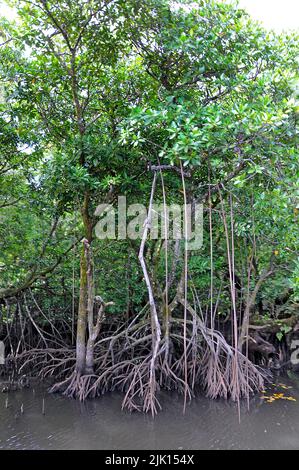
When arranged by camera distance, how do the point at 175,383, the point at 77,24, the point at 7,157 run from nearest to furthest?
1. the point at 77,24
2. the point at 175,383
3. the point at 7,157

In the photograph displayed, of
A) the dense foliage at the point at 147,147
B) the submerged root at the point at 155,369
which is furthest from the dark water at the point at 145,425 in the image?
the dense foliage at the point at 147,147

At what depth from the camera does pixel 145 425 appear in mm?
3793

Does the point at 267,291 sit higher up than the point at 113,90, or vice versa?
the point at 113,90

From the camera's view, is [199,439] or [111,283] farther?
[111,283]

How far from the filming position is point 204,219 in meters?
4.98

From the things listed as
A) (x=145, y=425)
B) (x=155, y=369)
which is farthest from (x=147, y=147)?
(x=145, y=425)

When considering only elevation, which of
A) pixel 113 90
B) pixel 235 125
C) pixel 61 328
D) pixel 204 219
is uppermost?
pixel 113 90

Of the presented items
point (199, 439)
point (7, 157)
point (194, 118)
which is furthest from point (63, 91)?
point (199, 439)

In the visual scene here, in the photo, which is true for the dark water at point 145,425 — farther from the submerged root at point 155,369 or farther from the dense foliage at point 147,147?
the dense foliage at point 147,147

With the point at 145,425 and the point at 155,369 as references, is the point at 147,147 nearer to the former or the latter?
the point at 155,369

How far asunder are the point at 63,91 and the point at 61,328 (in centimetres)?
356

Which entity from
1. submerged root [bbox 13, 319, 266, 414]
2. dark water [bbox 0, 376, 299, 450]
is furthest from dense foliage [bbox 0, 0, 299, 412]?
dark water [bbox 0, 376, 299, 450]

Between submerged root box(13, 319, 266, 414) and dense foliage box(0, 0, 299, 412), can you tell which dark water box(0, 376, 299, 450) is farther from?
dense foliage box(0, 0, 299, 412)

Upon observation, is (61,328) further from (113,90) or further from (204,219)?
(113,90)
